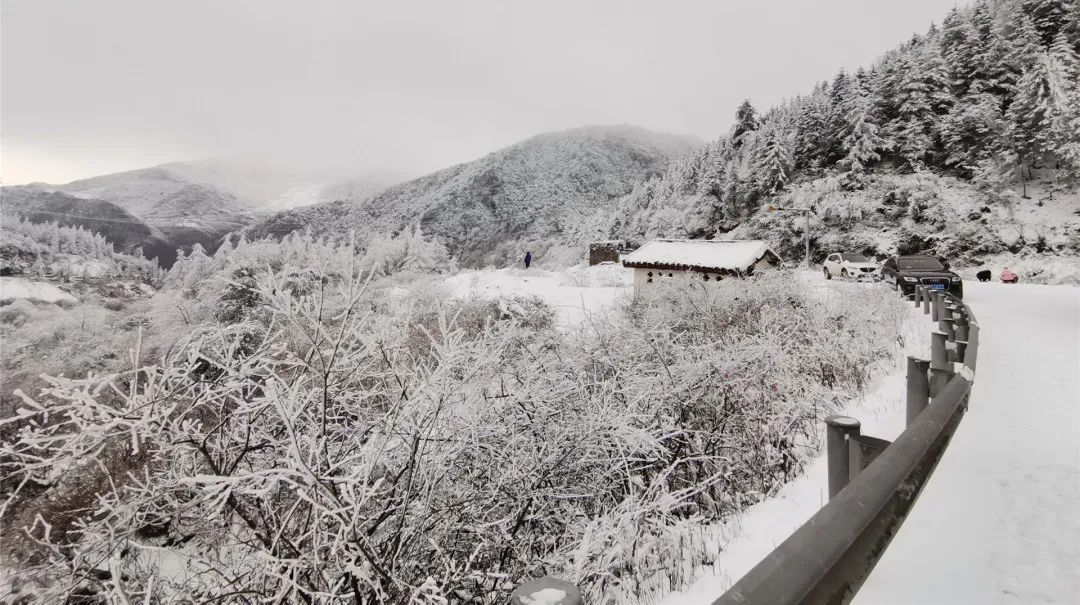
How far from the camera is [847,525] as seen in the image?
1262 mm

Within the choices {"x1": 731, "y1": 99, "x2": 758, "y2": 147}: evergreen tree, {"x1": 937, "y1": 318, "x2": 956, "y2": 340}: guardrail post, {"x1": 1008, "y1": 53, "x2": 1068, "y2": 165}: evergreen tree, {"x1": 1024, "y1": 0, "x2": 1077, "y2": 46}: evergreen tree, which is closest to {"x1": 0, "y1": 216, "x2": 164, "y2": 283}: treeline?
{"x1": 937, "y1": 318, "x2": 956, "y2": 340}: guardrail post

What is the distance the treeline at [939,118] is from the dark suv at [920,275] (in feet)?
106

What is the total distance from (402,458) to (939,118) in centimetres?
6420

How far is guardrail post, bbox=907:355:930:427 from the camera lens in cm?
362

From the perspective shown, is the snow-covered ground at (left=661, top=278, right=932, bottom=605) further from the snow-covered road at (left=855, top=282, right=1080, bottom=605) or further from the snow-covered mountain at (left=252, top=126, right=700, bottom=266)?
the snow-covered mountain at (left=252, top=126, right=700, bottom=266)

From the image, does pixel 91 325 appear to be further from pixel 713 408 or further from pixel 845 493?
pixel 845 493

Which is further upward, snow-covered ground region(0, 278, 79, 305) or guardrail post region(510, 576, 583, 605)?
snow-covered ground region(0, 278, 79, 305)

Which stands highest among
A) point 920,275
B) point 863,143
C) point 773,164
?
point 863,143

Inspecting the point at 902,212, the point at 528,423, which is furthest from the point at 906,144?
the point at 528,423

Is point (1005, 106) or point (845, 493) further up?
point (1005, 106)

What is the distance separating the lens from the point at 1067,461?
342cm

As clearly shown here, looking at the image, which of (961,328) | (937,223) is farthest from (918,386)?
(937,223)

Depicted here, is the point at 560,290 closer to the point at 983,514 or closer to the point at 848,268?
the point at 848,268

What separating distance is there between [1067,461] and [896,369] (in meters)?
4.64
